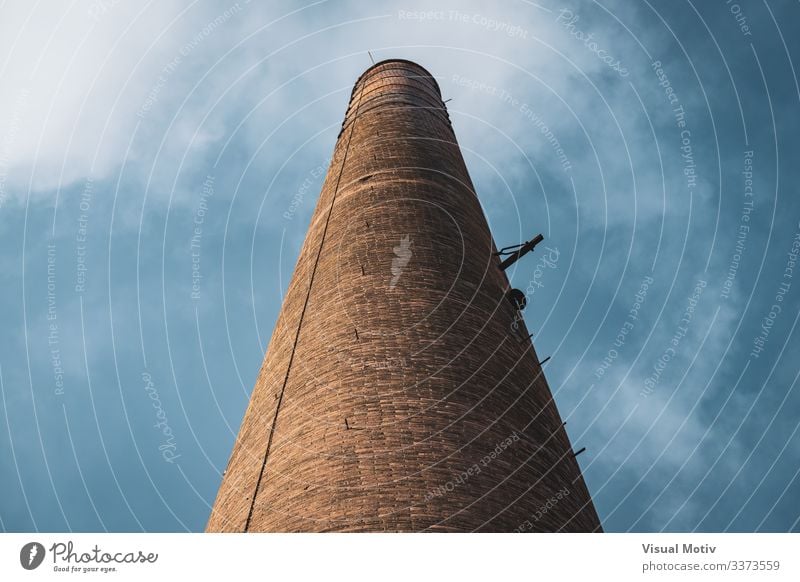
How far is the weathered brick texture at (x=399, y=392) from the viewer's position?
7984 mm

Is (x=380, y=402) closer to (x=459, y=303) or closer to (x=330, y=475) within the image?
(x=330, y=475)

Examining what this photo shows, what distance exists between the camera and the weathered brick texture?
314 inches

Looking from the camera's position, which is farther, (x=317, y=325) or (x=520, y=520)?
(x=317, y=325)

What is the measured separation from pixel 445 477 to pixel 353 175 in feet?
21.1

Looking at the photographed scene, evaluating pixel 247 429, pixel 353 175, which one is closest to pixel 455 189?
pixel 353 175

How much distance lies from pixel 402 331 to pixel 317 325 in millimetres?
1201

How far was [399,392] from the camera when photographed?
8891mm

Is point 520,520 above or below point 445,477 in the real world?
below

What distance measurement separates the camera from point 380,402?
28.8 feet

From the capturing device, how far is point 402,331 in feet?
31.9

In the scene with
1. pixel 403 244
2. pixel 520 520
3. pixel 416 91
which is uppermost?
pixel 416 91
